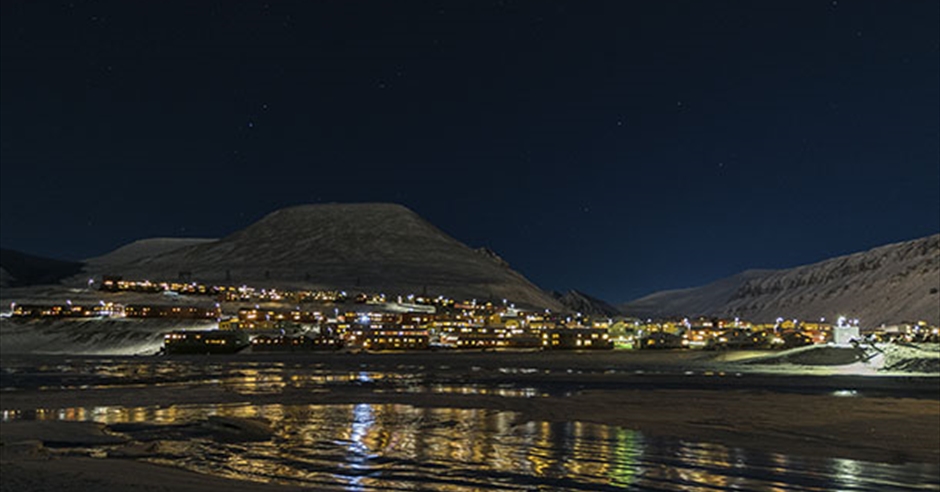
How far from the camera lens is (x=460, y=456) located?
26984 mm

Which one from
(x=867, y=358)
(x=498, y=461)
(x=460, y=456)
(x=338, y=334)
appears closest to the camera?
(x=498, y=461)

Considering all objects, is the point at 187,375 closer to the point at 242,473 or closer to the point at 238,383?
the point at 238,383

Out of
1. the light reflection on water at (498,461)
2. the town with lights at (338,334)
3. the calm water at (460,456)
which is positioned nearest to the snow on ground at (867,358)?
the town with lights at (338,334)

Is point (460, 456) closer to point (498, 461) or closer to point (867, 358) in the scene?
point (498, 461)

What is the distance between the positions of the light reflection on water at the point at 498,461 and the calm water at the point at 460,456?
0.03 metres

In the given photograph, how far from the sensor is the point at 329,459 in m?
26.2

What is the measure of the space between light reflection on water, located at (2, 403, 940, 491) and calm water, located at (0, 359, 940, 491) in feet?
0.11

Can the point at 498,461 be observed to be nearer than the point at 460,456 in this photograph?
Yes

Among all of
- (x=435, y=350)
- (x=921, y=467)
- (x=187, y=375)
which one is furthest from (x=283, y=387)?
(x=435, y=350)

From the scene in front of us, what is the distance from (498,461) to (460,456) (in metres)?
1.41

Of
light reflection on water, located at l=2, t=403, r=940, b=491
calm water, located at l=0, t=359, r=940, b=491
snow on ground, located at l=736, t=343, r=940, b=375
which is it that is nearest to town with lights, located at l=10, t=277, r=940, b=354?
snow on ground, located at l=736, t=343, r=940, b=375

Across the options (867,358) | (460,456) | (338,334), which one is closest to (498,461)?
(460,456)

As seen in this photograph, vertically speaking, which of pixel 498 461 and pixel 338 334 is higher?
pixel 338 334

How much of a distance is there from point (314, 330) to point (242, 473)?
14330 centimetres
